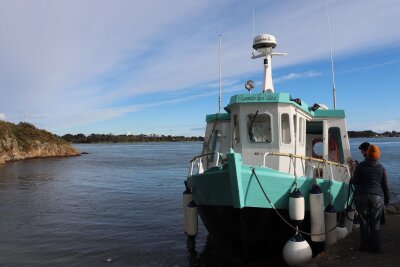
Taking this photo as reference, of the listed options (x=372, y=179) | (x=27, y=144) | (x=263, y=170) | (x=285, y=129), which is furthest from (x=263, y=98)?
(x=27, y=144)

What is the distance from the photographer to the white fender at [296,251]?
814 centimetres

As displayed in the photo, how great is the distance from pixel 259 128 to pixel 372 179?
3262 millimetres

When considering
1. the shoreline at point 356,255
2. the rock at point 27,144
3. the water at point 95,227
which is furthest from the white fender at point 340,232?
the rock at point 27,144

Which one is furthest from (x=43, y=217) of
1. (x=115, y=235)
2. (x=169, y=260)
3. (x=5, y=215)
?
(x=169, y=260)

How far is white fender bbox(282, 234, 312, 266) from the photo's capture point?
320 inches

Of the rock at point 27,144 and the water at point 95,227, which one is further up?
the rock at point 27,144

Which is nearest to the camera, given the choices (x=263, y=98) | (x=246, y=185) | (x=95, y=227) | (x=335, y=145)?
(x=246, y=185)

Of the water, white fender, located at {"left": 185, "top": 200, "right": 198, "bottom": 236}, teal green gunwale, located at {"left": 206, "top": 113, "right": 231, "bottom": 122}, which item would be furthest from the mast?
the water

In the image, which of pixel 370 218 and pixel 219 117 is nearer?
pixel 370 218

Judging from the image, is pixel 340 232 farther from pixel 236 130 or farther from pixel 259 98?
pixel 259 98

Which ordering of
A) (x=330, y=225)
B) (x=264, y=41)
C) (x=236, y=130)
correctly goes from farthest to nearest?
(x=264, y=41) → (x=236, y=130) → (x=330, y=225)

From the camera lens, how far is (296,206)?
8039mm

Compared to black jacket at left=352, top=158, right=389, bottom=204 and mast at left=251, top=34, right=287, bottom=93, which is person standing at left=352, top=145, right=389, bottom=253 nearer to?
black jacket at left=352, top=158, right=389, bottom=204

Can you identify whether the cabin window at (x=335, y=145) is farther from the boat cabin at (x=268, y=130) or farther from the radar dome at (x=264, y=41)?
the radar dome at (x=264, y=41)
